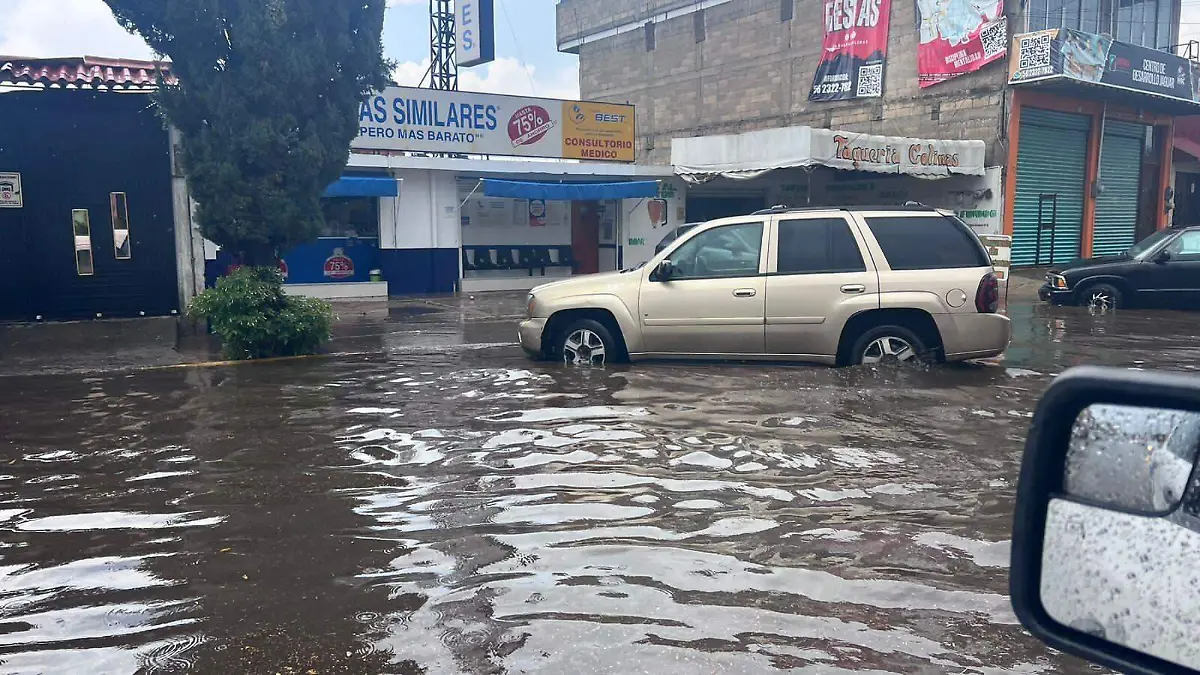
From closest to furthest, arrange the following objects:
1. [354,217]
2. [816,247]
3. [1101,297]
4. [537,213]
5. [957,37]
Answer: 1. [816,247]
2. [1101,297]
3. [354,217]
4. [537,213]
5. [957,37]

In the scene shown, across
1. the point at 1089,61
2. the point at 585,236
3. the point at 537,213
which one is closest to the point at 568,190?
the point at 537,213

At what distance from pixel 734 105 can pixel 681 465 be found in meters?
25.4

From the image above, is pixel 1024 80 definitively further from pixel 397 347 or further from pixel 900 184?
pixel 397 347

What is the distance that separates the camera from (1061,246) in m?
24.5

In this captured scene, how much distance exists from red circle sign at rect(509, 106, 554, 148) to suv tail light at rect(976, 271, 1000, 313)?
1396 cm

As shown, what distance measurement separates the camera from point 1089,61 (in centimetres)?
2095

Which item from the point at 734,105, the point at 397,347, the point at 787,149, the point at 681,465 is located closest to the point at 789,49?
the point at 734,105

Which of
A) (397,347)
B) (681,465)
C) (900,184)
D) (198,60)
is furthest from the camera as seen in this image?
(900,184)

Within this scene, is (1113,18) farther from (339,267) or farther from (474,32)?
(339,267)

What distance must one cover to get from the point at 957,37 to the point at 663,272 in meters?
17.1

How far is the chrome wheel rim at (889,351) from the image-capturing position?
337 inches

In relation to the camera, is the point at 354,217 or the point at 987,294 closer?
the point at 987,294

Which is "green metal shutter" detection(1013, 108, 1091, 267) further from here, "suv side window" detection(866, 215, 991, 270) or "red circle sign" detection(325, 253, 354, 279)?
"suv side window" detection(866, 215, 991, 270)

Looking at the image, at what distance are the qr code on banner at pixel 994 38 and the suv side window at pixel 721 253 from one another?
1573cm
